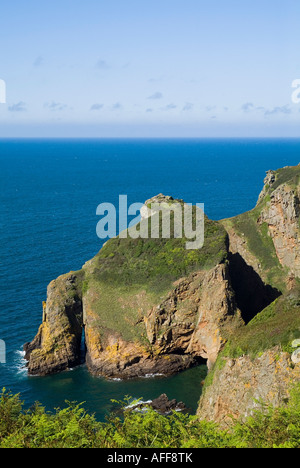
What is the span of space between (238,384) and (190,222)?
32044mm

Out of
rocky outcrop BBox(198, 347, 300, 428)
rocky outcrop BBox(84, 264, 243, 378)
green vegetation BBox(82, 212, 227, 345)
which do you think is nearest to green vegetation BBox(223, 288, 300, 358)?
rocky outcrop BBox(198, 347, 300, 428)

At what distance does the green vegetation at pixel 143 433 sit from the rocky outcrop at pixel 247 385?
5.67 meters

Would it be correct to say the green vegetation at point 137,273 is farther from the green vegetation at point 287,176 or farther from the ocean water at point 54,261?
the green vegetation at point 287,176

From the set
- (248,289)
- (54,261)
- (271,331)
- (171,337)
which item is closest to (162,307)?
(171,337)

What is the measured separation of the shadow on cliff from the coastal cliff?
18 centimetres

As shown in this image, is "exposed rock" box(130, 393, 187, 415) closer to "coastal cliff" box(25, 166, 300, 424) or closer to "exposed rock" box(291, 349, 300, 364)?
"coastal cliff" box(25, 166, 300, 424)

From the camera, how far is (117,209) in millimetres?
164625

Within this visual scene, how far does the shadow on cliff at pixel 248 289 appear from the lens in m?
72.8

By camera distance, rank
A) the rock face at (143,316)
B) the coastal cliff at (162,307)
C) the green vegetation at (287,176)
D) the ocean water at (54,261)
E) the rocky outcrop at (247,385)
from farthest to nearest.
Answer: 1. the green vegetation at (287,176)
2. the rock face at (143,316)
3. the coastal cliff at (162,307)
4. the ocean water at (54,261)
5. the rocky outcrop at (247,385)

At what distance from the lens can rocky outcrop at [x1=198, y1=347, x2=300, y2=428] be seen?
4203 centimetres

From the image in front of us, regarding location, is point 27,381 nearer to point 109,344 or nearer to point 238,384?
Answer: point 109,344

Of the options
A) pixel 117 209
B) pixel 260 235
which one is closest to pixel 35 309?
pixel 260 235

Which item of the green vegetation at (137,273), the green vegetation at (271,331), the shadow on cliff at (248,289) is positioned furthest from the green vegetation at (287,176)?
the green vegetation at (271,331)
